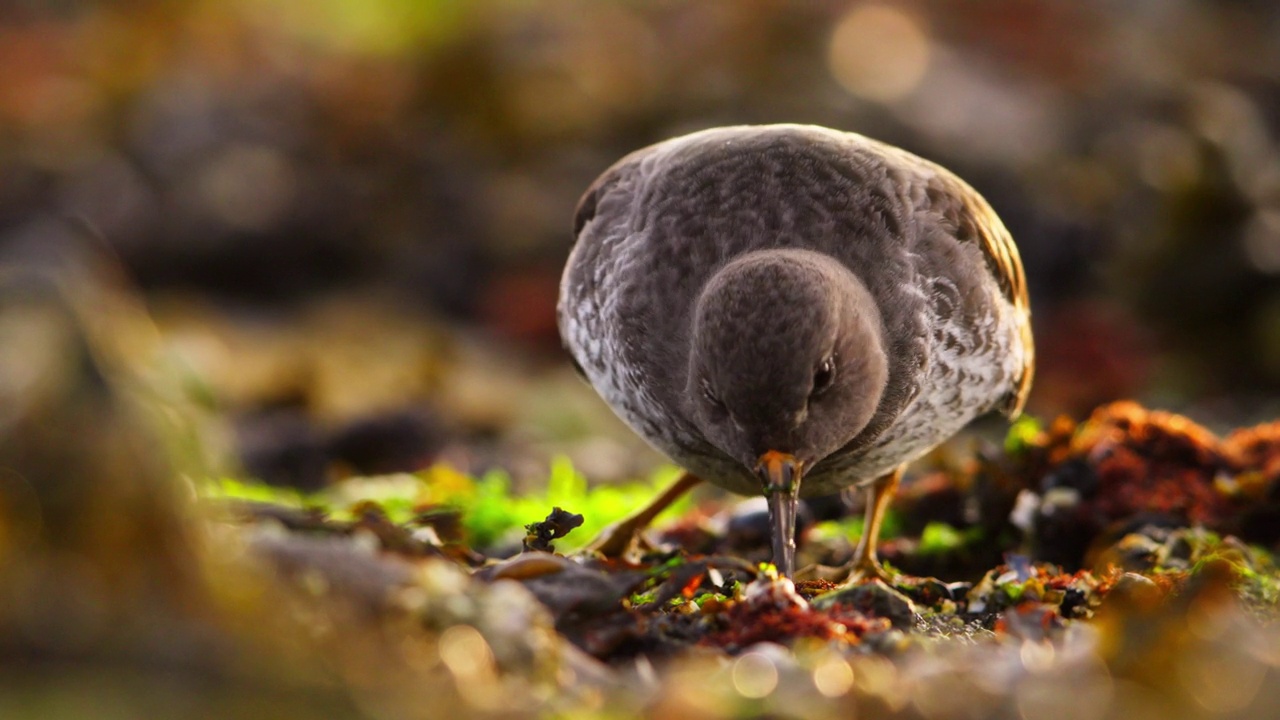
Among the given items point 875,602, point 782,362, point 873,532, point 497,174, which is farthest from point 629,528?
point 497,174

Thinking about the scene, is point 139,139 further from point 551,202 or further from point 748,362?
point 748,362

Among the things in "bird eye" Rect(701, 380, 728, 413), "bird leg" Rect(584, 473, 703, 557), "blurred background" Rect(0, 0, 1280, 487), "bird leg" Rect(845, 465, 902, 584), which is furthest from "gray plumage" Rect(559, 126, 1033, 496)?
"blurred background" Rect(0, 0, 1280, 487)

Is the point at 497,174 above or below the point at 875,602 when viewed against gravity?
above

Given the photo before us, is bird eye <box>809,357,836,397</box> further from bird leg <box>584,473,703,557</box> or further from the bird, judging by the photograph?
bird leg <box>584,473,703,557</box>

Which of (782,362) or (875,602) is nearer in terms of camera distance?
(875,602)

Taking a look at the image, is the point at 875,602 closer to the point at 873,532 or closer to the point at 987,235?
the point at 873,532

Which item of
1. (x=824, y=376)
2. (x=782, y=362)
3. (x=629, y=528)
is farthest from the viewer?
(x=629, y=528)
